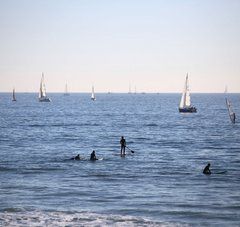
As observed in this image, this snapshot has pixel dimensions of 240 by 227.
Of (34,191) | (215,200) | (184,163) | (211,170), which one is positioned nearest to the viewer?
(215,200)

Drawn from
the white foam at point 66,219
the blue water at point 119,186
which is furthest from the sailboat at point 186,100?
the white foam at point 66,219

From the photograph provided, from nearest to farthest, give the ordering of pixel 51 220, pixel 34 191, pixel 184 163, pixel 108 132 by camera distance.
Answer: pixel 51 220, pixel 34 191, pixel 184 163, pixel 108 132

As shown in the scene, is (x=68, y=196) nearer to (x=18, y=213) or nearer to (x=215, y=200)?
(x=18, y=213)

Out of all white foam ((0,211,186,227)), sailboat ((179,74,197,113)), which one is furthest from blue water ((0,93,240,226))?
sailboat ((179,74,197,113))

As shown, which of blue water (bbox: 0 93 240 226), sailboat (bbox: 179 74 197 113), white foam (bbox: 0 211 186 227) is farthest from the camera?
sailboat (bbox: 179 74 197 113)

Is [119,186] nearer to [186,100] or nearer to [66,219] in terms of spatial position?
[66,219]

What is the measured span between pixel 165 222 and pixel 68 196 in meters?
8.73

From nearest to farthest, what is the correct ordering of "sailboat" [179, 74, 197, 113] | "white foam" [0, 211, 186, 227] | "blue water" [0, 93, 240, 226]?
1. "white foam" [0, 211, 186, 227]
2. "blue water" [0, 93, 240, 226]
3. "sailboat" [179, 74, 197, 113]

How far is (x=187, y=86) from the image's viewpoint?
471ft

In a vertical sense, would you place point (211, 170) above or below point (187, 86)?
below

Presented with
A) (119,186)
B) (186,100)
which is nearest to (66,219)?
(119,186)

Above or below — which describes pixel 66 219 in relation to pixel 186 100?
below

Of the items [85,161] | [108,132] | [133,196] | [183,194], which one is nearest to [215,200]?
[183,194]

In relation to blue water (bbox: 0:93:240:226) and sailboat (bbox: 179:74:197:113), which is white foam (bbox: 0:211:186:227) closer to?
blue water (bbox: 0:93:240:226)
